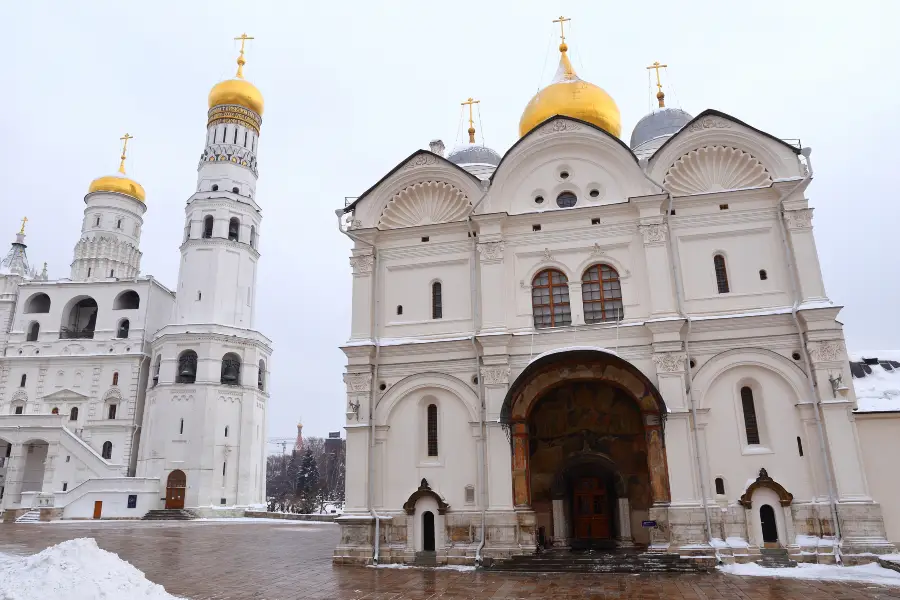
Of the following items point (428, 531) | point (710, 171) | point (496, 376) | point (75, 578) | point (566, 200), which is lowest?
point (75, 578)

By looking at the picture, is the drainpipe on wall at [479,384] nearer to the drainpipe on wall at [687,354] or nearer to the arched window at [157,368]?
the drainpipe on wall at [687,354]

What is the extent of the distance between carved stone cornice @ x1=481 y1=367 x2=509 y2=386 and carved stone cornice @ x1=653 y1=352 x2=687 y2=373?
3.70 m

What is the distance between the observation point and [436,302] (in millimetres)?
17984

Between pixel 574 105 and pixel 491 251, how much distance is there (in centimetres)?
647

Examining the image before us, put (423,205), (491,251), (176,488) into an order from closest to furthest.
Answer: (491,251), (423,205), (176,488)

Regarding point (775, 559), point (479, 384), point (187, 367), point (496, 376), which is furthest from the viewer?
point (187, 367)

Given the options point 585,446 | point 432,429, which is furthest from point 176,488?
point 585,446

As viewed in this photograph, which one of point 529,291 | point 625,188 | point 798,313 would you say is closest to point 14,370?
point 529,291

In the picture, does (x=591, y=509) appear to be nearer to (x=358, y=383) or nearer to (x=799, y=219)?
(x=358, y=383)

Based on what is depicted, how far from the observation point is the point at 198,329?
3622 centimetres

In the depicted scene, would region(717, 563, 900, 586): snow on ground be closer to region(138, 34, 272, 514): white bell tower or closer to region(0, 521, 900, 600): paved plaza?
region(0, 521, 900, 600): paved plaza

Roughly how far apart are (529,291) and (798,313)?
6471mm

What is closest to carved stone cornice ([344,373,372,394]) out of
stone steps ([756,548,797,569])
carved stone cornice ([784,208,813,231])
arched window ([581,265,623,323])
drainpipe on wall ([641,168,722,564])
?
arched window ([581,265,623,323])

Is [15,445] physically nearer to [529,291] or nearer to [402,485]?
[402,485]
